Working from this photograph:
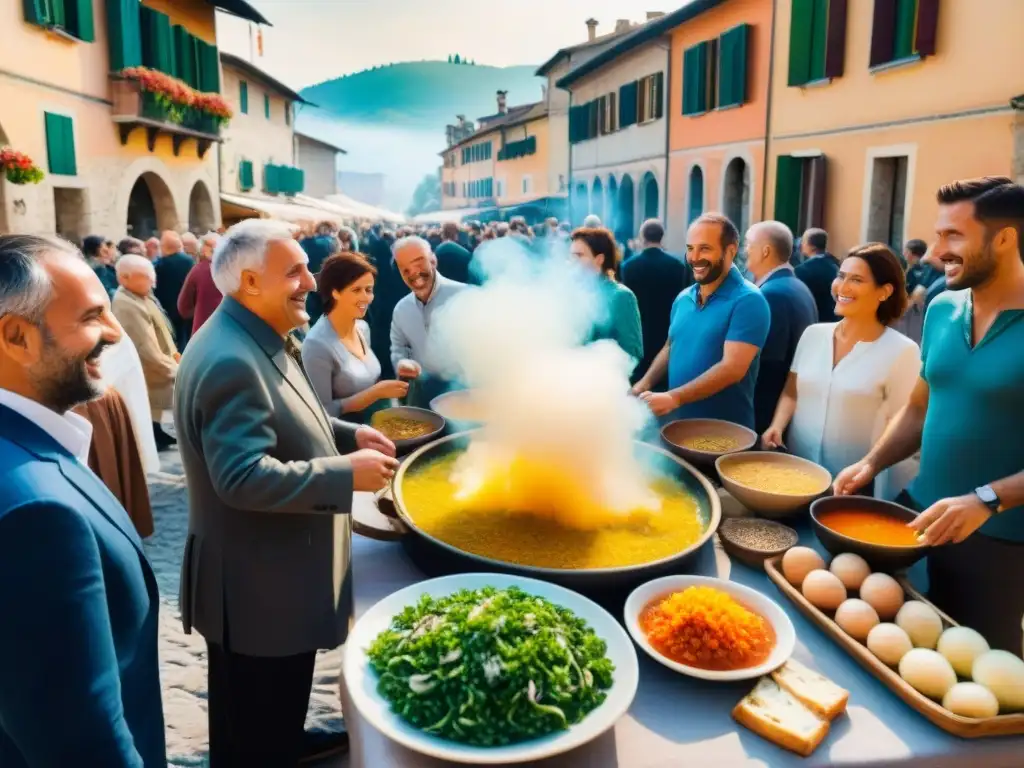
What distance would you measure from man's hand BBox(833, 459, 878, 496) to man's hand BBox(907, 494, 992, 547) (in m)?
0.56

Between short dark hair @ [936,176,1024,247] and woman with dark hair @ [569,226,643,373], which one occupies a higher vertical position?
short dark hair @ [936,176,1024,247]

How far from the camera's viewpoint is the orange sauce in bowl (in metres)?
2.38

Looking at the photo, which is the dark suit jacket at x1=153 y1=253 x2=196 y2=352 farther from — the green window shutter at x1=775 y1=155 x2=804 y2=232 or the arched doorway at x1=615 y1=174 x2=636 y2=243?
the arched doorway at x1=615 y1=174 x2=636 y2=243

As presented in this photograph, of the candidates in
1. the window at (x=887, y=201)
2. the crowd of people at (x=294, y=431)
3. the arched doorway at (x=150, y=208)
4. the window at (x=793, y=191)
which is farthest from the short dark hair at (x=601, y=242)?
the arched doorway at (x=150, y=208)

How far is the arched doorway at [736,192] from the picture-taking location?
15453 millimetres

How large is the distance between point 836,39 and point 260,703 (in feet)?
41.6

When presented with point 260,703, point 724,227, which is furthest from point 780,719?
point 724,227

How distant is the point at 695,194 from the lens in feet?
59.4

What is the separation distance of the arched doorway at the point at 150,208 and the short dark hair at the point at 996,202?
16.5 metres

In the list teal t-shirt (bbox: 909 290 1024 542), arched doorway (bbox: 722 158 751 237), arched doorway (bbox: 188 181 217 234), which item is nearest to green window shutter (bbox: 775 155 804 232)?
arched doorway (bbox: 722 158 751 237)

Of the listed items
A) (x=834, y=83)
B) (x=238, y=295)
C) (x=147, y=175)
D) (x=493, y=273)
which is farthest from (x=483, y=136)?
(x=238, y=295)

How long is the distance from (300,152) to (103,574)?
126 ft

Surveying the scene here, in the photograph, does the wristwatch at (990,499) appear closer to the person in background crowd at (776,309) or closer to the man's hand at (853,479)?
the man's hand at (853,479)

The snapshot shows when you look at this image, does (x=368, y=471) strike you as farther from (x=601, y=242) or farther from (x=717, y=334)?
(x=601, y=242)
